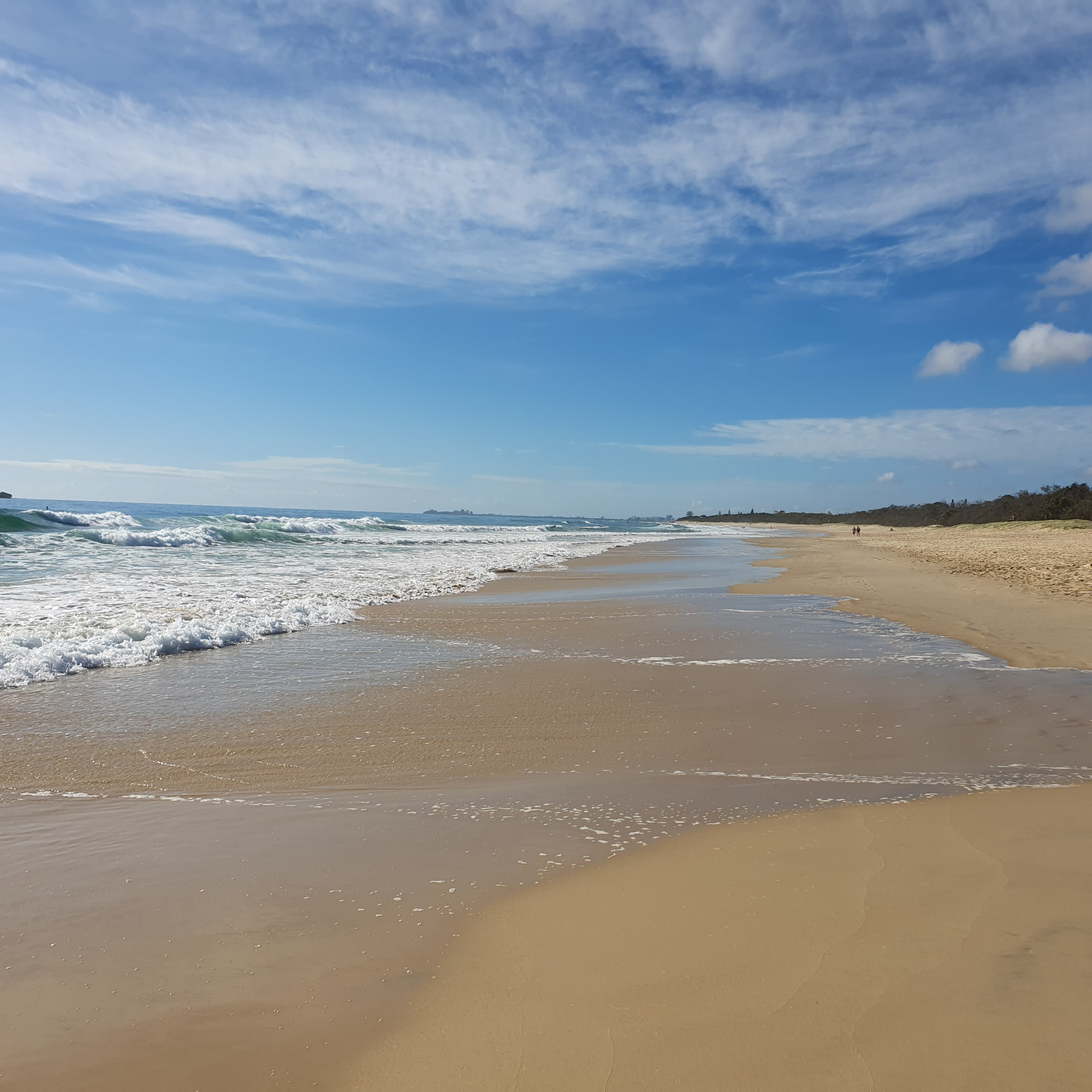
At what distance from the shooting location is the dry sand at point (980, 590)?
849 centimetres

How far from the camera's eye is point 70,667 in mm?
6867

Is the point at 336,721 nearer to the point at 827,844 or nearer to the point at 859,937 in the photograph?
the point at 827,844

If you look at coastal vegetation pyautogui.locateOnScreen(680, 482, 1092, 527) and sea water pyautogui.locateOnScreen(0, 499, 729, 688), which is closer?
sea water pyautogui.locateOnScreen(0, 499, 729, 688)

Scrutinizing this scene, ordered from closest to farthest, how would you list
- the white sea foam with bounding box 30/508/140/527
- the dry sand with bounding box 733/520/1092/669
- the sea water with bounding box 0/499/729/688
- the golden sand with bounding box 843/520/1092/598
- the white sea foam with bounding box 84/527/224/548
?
the sea water with bounding box 0/499/729/688, the dry sand with bounding box 733/520/1092/669, the golden sand with bounding box 843/520/1092/598, the white sea foam with bounding box 84/527/224/548, the white sea foam with bounding box 30/508/140/527

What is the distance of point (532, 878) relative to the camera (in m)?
3.04

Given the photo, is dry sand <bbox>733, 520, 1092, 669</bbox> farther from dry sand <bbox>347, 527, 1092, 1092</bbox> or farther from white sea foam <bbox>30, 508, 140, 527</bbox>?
white sea foam <bbox>30, 508, 140, 527</bbox>

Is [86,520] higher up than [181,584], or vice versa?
[86,520]

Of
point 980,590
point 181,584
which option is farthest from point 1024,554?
point 181,584

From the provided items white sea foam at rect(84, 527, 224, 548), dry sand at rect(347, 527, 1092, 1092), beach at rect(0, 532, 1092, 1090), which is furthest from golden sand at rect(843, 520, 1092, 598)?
white sea foam at rect(84, 527, 224, 548)

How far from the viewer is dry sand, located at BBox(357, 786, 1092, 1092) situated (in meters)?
1.95

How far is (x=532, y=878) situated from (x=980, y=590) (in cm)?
1309

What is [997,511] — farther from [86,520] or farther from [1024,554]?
[86,520]

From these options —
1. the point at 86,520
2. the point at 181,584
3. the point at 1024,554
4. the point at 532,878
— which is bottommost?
the point at 532,878

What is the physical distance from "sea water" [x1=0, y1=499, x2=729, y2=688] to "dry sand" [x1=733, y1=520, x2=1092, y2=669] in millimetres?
7886
